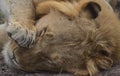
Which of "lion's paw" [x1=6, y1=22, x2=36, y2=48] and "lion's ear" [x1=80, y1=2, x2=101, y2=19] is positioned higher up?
"lion's ear" [x1=80, y1=2, x2=101, y2=19]

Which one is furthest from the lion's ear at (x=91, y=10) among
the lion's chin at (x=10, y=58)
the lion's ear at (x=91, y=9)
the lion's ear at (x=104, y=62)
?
the lion's chin at (x=10, y=58)

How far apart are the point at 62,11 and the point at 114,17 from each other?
40cm

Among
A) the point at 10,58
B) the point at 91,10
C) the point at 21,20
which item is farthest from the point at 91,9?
the point at 10,58

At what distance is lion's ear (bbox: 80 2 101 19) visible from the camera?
3056 mm

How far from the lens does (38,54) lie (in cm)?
295

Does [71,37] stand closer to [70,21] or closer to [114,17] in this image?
[70,21]

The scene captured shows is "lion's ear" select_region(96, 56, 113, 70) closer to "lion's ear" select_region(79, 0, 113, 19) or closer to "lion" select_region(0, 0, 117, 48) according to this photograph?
"lion's ear" select_region(79, 0, 113, 19)

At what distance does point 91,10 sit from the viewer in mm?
3062

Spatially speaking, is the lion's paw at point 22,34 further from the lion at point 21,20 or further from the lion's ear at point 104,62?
the lion's ear at point 104,62

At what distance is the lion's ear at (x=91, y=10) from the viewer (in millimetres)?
3056

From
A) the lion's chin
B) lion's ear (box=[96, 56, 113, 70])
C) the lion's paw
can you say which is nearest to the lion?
the lion's paw

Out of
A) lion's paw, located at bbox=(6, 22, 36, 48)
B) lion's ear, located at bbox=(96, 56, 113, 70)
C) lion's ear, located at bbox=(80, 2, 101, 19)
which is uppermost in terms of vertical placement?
lion's ear, located at bbox=(80, 2, 101, 19)

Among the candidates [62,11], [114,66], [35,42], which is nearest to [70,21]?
[62,11]

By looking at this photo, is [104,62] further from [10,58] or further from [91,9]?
[10,58]
